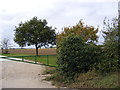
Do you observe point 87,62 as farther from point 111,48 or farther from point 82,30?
point 82,30

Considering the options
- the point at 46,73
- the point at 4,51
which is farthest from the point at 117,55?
the point at 4,51

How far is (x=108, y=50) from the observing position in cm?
652

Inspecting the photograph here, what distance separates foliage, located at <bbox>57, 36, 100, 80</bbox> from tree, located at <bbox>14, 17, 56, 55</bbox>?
53.2 ft

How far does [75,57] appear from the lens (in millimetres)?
7094

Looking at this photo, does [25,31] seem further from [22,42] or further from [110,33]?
[110,33]

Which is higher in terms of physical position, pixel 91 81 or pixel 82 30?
pixel 82 30

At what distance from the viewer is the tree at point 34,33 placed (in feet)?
77.9

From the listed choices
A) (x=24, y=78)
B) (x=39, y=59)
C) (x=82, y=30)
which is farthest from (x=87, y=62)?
(x=82, y=30)

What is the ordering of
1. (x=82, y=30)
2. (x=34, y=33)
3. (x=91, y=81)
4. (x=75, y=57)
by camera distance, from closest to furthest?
(x=91, y=81)
(x=75, y=57)
(x=82, y=30)
(x=34, y=33)

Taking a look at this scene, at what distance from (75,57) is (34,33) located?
57.3 ft

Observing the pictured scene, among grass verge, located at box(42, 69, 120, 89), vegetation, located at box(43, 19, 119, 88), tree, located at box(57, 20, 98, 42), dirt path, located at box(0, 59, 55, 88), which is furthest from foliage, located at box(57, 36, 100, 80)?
tree, located at box(57, 20, 98, 42)

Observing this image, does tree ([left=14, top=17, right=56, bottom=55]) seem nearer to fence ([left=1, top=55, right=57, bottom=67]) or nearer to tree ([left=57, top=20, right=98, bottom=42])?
tree ([left=57, top=20, right=98, bottom=42])

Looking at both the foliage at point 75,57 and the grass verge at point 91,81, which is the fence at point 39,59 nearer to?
the foliage at point 75,57

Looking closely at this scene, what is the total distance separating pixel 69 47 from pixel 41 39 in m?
17.1
